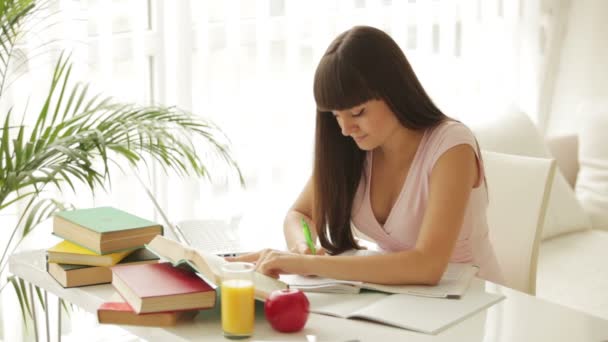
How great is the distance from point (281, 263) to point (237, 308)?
0.28m

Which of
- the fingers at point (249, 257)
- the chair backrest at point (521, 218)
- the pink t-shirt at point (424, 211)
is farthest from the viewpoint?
the chair backrest at point (521, 218)

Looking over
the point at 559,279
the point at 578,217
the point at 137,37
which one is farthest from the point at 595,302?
the point at 137,37

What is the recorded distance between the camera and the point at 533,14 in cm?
413

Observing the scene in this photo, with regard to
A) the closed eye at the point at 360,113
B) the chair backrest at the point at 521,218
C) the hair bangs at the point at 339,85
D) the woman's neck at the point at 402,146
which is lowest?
the chair backrest at the point at 521,218

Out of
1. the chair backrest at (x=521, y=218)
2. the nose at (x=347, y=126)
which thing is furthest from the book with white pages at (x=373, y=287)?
the chair backrest at (x=521, y=218)

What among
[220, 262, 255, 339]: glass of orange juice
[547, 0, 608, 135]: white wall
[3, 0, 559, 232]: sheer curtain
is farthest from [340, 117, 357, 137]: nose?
[547, 0, 608, 135]: white wall

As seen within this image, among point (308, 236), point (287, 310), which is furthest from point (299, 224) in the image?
point (287, 310)

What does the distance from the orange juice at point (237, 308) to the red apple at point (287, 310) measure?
0.12 feet

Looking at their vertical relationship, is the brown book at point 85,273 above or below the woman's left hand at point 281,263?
below

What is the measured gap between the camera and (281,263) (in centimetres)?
175

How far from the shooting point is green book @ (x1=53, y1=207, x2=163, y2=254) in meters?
A: 1.78

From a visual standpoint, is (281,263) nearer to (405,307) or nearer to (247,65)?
(405,307)

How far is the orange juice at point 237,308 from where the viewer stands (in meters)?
1.49

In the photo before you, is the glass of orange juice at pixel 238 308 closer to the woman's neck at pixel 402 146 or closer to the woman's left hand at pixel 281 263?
the woman's left hand at pixel 281 263
